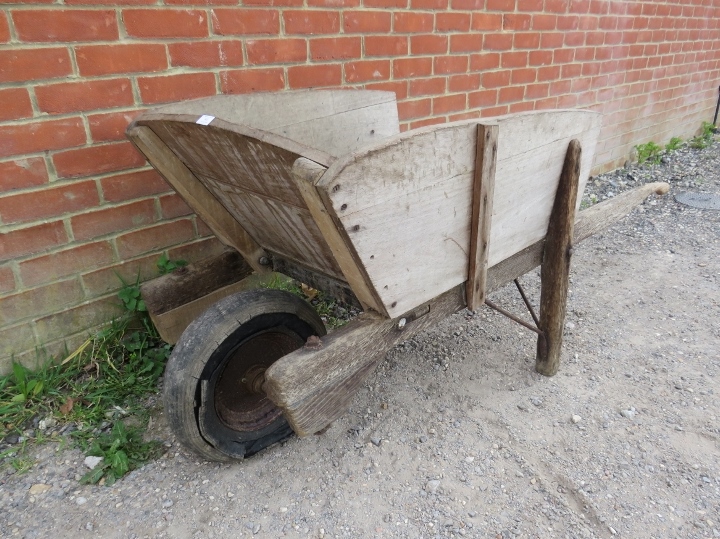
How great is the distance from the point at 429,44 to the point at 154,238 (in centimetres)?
213

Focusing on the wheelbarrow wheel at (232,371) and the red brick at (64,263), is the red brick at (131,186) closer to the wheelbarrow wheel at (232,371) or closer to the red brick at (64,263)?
the red brick at (64,263)

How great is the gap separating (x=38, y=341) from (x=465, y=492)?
189cm

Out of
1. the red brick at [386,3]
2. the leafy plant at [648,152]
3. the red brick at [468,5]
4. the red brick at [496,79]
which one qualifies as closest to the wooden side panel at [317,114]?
the red brick at [386,3]

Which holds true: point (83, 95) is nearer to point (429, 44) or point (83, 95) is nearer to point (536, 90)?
point (429, 44)

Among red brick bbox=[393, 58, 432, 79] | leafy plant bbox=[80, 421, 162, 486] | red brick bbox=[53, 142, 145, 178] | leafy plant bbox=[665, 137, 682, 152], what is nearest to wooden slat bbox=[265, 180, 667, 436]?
leafy plant bbox=[80, 421, 162, 486]

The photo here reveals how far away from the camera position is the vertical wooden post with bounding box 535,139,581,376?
206cm

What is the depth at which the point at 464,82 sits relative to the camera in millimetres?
3787

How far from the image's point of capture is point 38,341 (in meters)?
2.33

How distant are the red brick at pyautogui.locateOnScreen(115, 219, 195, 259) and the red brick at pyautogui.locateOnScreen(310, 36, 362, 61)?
1141mm

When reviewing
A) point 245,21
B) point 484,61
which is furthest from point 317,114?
point 484,61

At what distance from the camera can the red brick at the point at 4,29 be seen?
1.94 m

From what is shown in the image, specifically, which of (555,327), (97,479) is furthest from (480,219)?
(97,479)

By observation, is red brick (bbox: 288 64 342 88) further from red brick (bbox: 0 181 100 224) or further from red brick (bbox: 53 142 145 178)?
red brick (bbox: 0 181 100 224)

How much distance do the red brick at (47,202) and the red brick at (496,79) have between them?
2846 mm
